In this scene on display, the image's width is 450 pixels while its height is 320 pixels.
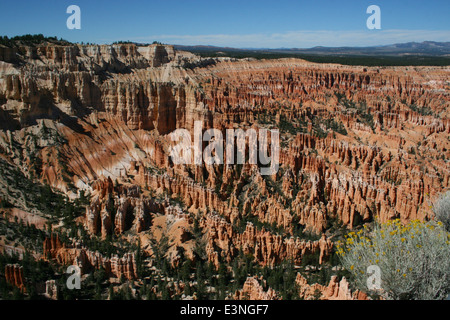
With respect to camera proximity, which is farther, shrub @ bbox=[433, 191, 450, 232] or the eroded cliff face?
the eroded cliff face

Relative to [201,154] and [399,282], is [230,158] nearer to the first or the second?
[201,154]
